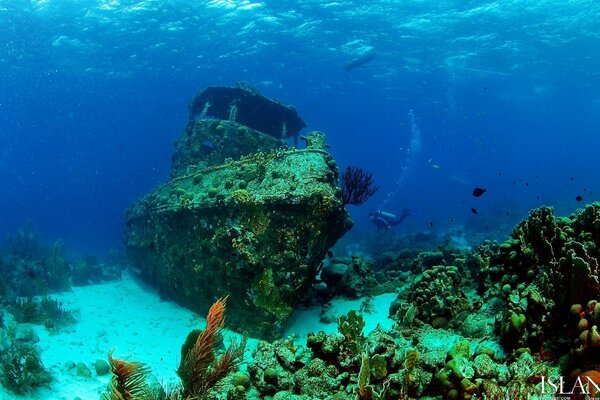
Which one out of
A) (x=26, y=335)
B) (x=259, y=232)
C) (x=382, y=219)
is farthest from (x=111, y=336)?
(x=382, y=219)

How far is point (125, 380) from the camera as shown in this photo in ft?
10.9

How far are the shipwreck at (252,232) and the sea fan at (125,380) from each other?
14.9 ft

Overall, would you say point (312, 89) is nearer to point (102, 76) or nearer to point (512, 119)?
point (102, 76)

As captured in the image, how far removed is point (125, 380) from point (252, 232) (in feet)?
16.4

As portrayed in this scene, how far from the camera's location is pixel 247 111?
1756cm

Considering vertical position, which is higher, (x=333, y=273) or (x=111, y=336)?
(x=333, y=273)

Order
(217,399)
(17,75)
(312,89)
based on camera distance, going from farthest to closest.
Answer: (312,89) < (17,75) < (217,399)

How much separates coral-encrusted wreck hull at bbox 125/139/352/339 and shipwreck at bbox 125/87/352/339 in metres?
0.02

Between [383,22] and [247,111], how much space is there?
45.7 feet

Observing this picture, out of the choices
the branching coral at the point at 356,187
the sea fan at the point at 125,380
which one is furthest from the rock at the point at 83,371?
the branching coral at the point at 356,187

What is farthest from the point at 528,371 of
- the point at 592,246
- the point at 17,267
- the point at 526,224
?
the point at 17,267

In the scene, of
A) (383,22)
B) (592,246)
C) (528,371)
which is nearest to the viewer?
(528,371)

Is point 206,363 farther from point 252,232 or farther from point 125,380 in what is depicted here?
point 252,232

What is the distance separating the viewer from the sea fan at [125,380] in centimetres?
318
